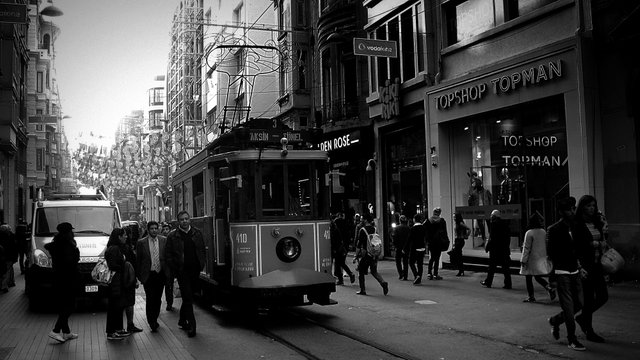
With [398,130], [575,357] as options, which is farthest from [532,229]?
[398,130]

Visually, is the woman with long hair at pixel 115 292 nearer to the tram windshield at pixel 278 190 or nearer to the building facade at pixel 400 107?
the tram windshield at pixel 278 190

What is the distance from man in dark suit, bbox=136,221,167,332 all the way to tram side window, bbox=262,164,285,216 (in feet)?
6.28

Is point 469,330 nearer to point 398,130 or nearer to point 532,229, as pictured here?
point 532,229

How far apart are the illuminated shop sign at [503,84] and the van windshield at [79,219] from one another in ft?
35.9

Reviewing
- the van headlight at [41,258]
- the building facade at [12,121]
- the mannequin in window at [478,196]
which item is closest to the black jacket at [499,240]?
the mannequin in window at [478,196]

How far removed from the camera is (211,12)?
5925cm

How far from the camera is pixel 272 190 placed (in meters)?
11.0

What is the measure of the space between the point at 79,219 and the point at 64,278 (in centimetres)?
524

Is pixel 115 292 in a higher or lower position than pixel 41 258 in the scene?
lower

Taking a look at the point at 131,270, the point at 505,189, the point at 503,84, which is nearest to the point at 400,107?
the point at 503,84

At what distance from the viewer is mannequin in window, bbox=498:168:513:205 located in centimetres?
1792

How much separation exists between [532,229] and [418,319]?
279 centimetres

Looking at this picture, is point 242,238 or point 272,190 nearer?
point 242,238

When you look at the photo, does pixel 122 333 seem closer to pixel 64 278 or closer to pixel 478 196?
pixel 64 278
